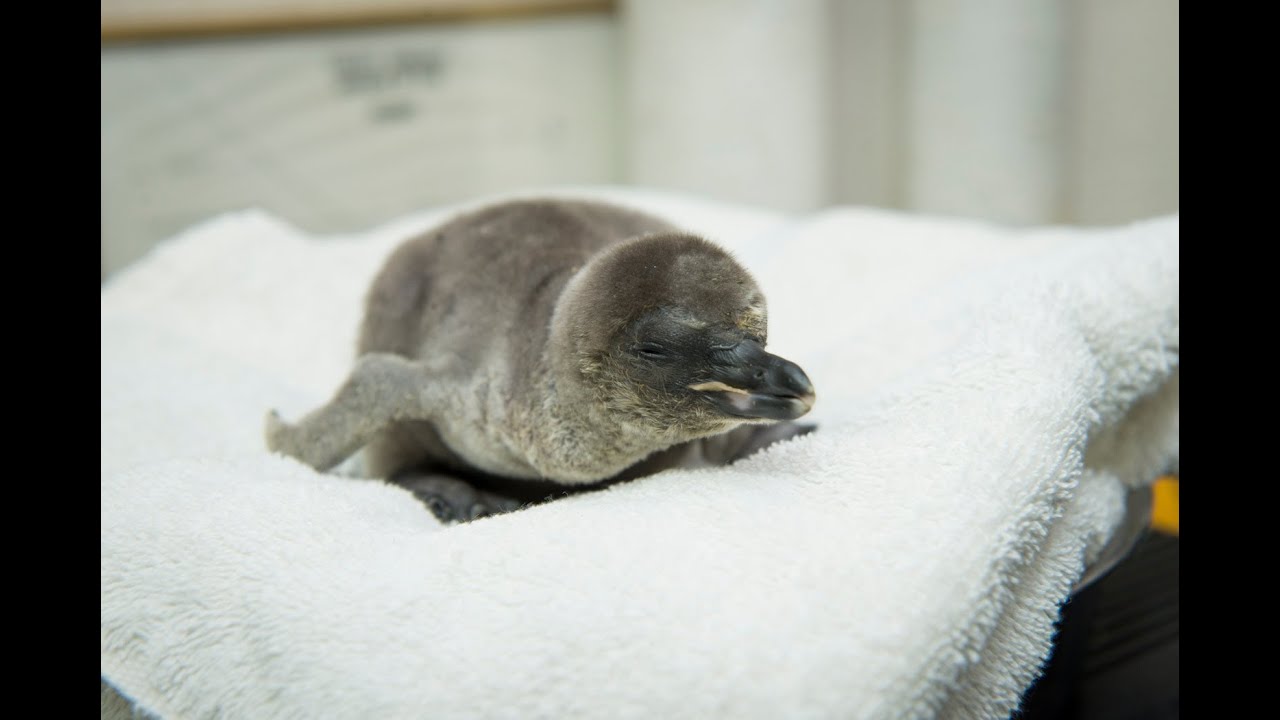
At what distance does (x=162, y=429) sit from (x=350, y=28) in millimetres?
1089

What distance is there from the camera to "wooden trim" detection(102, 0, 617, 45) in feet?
5.80

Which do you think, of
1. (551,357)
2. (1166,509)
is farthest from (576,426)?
(1166,509)

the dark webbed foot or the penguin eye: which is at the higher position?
the penguin eye

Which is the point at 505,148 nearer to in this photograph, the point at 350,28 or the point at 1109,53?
the point at 350,28

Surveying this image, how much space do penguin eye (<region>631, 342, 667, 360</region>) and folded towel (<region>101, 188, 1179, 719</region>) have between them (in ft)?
0.32

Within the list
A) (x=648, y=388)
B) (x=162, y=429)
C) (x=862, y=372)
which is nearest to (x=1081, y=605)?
(x=862, y=372)

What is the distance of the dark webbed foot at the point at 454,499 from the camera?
0.87 meters

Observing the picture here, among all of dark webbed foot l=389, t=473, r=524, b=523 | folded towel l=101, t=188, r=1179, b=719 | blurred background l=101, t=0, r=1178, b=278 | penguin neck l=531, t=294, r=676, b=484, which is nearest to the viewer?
folded towel l=101, t=188, r=1179, b=719

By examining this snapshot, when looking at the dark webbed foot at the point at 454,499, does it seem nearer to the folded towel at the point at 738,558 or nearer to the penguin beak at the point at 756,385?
the folded towel at the point at 738,558

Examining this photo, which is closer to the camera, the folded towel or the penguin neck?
the folded towel

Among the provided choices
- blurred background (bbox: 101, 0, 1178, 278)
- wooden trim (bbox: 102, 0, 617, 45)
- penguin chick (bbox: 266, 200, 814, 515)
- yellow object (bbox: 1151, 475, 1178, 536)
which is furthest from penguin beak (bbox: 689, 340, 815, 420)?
wooden trim (bbox: 102, 0, 617, 45)

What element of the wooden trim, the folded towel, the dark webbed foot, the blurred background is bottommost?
the dark webbed foot

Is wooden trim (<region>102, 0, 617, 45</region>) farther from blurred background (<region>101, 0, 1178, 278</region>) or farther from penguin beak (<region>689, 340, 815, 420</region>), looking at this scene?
penguin beak (<region>689, 340, 815, 420</region>)

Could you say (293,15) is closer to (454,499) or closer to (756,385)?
(454,499)
